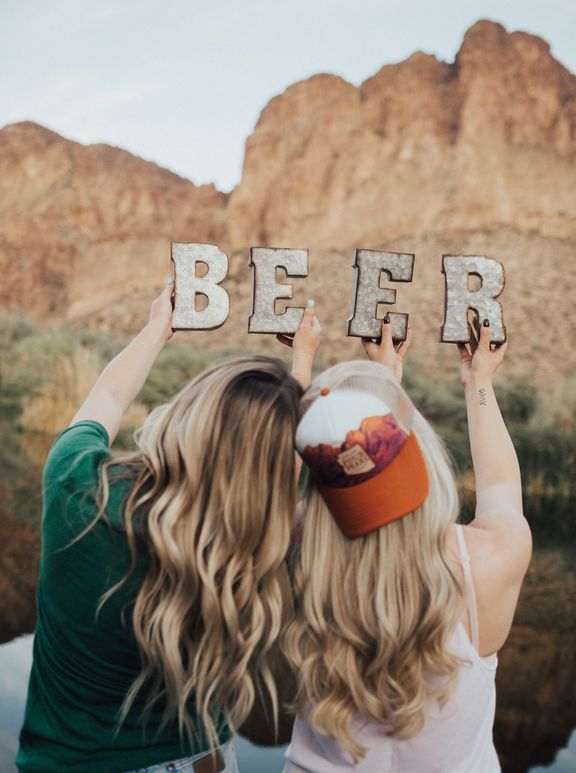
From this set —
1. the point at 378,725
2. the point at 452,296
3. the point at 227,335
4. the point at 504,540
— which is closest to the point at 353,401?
the point at 504,540

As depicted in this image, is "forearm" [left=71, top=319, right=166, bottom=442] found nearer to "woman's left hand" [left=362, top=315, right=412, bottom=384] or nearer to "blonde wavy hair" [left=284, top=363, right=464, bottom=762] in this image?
"blonde wavy hair" [left=284, top=363, right=464, bottom=762]

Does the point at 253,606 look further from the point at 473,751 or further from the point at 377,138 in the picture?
the point at 377,138

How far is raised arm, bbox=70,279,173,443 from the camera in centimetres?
146

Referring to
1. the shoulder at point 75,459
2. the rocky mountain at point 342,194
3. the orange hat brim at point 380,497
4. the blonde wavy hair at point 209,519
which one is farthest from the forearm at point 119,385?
the rocky mountain at point 342,194

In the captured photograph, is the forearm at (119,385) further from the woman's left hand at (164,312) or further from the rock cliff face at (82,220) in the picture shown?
the rock cliff face at (82,220)

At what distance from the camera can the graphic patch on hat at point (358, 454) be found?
3.98 feet

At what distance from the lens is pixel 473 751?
4.40ft

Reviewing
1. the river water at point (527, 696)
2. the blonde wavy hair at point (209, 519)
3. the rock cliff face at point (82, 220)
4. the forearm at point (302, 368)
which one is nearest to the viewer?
the blonde wavy hair at point (209, 519)

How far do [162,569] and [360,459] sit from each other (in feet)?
1.14

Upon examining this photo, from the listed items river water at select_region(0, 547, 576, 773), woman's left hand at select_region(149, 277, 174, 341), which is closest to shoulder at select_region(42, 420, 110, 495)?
woman's left hand at select_region(149, 277, 174, 341)

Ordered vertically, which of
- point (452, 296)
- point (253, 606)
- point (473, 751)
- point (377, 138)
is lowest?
point (473, 751)

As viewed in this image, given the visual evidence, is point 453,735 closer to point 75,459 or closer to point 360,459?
point 360,459

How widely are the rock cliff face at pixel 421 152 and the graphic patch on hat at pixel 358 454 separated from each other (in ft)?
85.2

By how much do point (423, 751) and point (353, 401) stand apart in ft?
1.99
